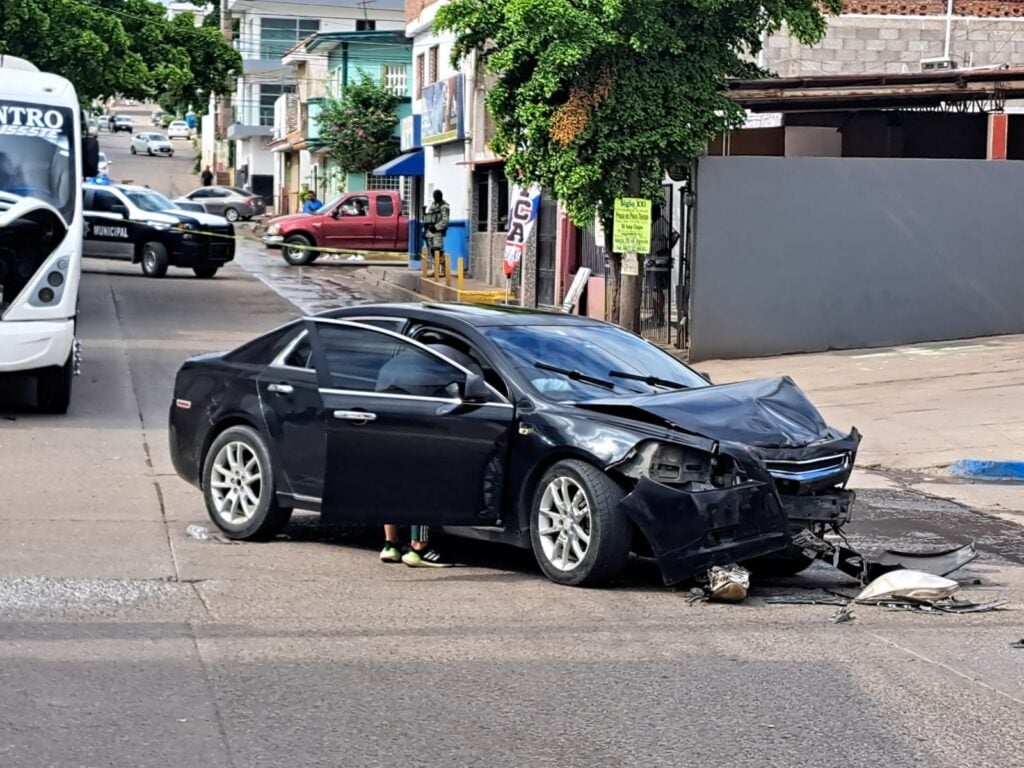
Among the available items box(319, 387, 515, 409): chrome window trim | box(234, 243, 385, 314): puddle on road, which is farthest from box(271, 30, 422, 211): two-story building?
box(319, 387, 515, 409): chrome window trim

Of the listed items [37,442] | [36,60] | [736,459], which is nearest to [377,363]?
[736,459]

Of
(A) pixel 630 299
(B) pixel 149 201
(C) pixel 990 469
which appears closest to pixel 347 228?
(B) pixel 149 201

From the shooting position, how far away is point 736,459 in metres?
7.88

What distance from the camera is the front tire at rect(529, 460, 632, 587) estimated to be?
802 centimetres

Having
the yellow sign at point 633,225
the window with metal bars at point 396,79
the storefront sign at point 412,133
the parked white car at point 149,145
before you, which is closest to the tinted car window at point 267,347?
the yellow sign at point 633,225

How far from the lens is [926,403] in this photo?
16.6 meters

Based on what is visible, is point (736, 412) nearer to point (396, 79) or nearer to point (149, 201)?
point (149, 201)

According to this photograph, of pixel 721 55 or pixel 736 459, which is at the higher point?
pixel 721 55

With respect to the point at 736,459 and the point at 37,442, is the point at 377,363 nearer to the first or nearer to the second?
the point at 736,459

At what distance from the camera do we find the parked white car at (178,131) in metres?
115

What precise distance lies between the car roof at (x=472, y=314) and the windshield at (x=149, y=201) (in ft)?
84.3

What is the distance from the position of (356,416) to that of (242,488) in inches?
44.8

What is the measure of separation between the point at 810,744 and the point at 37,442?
9.69 meters

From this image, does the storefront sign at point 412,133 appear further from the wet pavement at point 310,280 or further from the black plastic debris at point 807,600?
the black plastic debris at point 807,600
